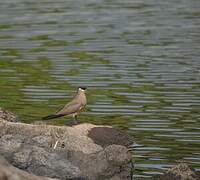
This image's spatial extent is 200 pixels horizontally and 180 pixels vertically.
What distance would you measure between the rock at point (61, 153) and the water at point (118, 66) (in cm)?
90

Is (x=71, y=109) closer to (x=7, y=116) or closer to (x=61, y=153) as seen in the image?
(x=7, y=116)

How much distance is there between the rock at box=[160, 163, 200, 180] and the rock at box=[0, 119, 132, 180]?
2.52 feet

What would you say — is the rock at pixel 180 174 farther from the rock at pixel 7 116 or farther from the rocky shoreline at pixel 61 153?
the rock at pixel 7 116

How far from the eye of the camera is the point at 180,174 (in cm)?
1565

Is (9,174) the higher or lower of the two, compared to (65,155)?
higher

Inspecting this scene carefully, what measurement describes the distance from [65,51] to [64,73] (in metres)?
3.59

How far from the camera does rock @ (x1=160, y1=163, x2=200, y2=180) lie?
15.6 m

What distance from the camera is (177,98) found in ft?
75.7

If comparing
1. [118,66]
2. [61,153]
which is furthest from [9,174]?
[118,66]

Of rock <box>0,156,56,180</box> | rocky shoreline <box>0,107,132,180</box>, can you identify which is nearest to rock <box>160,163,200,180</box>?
rocky shoreline <box>0,107,132,180</box>

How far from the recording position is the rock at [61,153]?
1551cm

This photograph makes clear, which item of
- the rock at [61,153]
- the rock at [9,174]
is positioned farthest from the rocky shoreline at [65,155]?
the rock at [9,174]

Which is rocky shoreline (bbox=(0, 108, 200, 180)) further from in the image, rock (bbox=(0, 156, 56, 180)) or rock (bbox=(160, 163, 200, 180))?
rock (bbox=(0, 156, 56, 180))

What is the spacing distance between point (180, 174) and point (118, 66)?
12063 mm
